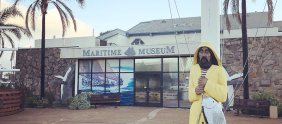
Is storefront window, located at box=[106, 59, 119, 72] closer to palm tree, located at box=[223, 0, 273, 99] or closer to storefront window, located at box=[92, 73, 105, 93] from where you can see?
storefront window, located at box=[92, 73, 105, 93]

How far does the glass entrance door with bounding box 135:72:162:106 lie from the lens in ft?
72.3

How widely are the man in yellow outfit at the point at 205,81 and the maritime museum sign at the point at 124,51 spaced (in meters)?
15.7

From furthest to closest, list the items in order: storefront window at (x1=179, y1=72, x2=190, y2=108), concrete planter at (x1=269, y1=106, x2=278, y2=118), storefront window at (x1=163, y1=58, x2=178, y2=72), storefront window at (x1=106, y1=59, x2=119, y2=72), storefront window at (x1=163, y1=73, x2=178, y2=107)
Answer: storefront window at (x1=106, y1=59, x2=119, y2=72), storefront window at (x1=163, y1=58, x2=178, y2=72), storefront window at (x1=163, y1=73, x2=178, y2=107), storefront window at (x1=179, y1=72, x2=190, y2=108), concrete planter at (x1=269, y1=106, x2=278, y2=118)

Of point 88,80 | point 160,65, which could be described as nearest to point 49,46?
point 88,80

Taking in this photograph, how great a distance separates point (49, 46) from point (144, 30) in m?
16.2

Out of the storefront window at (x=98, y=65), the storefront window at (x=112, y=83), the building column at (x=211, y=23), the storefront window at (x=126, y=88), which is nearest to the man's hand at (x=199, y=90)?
the building column at (x=211, y=23)

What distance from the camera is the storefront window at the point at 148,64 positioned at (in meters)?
22.2

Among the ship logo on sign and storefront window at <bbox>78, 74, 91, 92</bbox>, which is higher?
the ship logo on sign

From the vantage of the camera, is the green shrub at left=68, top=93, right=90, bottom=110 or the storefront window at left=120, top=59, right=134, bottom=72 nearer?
the green shrub at left=68, top=93, right=90, bottom=110

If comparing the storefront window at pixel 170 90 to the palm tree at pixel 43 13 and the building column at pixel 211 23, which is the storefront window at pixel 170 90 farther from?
the building column at pixel 211 23

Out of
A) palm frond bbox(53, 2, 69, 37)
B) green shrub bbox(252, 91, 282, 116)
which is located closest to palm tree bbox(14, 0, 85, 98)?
palm frond bbox(53, 2, 69, 37)

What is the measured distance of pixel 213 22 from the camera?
12.8ft

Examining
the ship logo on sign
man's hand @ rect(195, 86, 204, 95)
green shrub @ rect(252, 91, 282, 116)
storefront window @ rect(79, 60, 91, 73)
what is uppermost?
the ship logo on sign

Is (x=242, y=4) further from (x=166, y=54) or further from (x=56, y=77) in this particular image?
(x=56, y=77)
